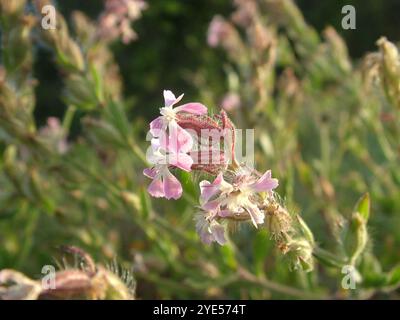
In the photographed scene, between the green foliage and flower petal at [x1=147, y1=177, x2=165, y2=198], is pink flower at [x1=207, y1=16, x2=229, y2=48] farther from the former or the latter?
flower petal at [x1=147, y1=177, x2=165, y2=198]

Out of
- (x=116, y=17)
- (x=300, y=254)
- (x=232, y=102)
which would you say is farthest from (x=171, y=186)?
(x=232, y=102)

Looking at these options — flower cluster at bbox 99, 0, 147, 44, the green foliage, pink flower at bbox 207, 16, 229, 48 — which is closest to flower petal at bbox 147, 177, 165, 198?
the green foliage

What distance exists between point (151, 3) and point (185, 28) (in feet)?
0.95

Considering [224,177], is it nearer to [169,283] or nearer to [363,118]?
[169,283]

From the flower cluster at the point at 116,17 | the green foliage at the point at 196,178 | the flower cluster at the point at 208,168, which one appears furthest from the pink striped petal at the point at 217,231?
the flower cluster at the point at 116,17

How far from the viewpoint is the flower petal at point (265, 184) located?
722 millimetres

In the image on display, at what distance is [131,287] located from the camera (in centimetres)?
91

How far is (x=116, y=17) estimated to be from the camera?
1.47 meters

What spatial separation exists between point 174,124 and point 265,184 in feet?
0.44

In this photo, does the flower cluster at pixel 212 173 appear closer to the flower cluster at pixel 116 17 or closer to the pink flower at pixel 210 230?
the pink flower at pixel 210 230

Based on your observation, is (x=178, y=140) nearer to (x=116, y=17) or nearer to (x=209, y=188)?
(x=209, y=188)

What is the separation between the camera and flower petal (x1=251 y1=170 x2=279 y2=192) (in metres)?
0.72

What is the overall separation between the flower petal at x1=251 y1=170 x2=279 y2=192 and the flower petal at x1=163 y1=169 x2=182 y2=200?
0.30 feet
